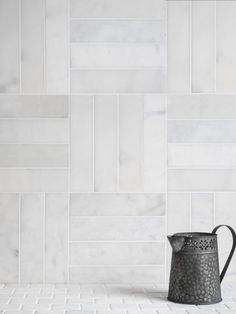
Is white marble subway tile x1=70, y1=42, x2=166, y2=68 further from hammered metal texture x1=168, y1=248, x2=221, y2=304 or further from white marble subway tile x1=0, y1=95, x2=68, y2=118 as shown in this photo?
hammered metal texture x1=168, y1=248, x2=221, y2=304

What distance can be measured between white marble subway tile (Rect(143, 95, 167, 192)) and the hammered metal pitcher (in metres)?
0.31

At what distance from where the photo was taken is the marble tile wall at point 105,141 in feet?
6.12

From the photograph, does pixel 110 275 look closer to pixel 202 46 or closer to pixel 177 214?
pixel 177 214

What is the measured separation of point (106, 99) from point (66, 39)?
0.73ft

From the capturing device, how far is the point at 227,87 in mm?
1896

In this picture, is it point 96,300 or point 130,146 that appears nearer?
point 96,300

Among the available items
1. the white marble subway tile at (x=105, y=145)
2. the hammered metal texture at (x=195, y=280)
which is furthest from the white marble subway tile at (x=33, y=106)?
the hammered metal texture at (x=195, y=280)

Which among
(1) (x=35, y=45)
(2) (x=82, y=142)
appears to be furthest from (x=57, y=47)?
(2) (x=82, y=142)

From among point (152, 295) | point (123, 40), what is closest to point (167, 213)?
point (152, 295)

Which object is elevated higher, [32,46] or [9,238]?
[32,46]

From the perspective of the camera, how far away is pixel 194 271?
1.58 meters

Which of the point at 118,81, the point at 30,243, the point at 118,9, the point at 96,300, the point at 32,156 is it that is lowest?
the point at 96,300

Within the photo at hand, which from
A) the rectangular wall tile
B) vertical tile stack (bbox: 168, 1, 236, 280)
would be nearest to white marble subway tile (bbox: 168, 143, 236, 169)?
vertical tile stack (bbox: 168, 1, 236, 280)

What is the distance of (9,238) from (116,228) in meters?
0.33
